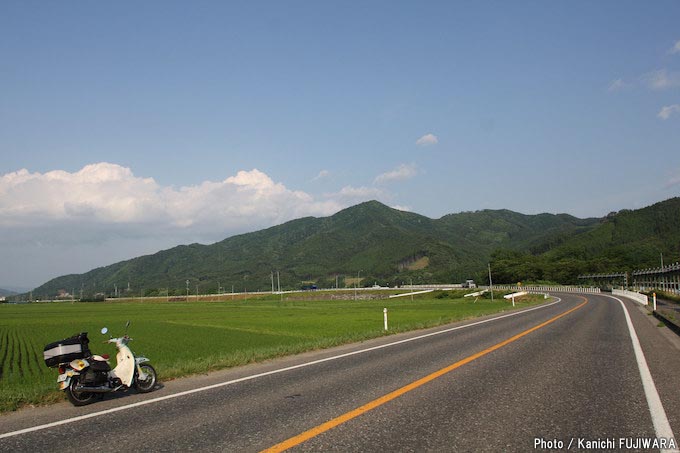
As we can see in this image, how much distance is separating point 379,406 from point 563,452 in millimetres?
2875

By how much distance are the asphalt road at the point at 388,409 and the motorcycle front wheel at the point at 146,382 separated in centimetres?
46

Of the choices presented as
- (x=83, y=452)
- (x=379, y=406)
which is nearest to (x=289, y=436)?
(x=379, y=406)

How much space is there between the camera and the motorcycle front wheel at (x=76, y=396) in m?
8.87

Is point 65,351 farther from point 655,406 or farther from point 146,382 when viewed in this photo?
point 655,406

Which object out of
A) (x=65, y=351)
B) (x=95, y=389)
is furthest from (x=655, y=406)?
(x=65, y=351)

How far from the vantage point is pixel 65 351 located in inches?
370

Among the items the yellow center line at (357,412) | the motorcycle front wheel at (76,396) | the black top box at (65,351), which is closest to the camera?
the yellow center line at (357,412)

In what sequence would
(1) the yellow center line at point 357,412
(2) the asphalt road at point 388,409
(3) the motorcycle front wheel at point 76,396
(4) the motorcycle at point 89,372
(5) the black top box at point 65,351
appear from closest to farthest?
1. (1) the yellow center line at point 357,412
2. (2) the asphalt road at point 388,409
3. (3) the motorcycle front wheel at point 76,396
4. (4) the motorcycle at point 89,372
5. (5) the black top box at point 65,351

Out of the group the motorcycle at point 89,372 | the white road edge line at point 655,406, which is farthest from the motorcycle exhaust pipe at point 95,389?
the white road edge line at point 655,406

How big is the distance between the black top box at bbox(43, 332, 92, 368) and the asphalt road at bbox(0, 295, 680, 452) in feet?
2.75

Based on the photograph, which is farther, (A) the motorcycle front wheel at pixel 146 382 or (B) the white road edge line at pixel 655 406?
(A) the motorcycle front wheel at pixel 146 382

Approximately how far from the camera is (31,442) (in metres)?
6.50

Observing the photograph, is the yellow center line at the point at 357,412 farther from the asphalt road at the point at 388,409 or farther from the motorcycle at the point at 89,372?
the motorcycle at the point at 89,372

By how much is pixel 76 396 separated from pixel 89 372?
17.9 inches
